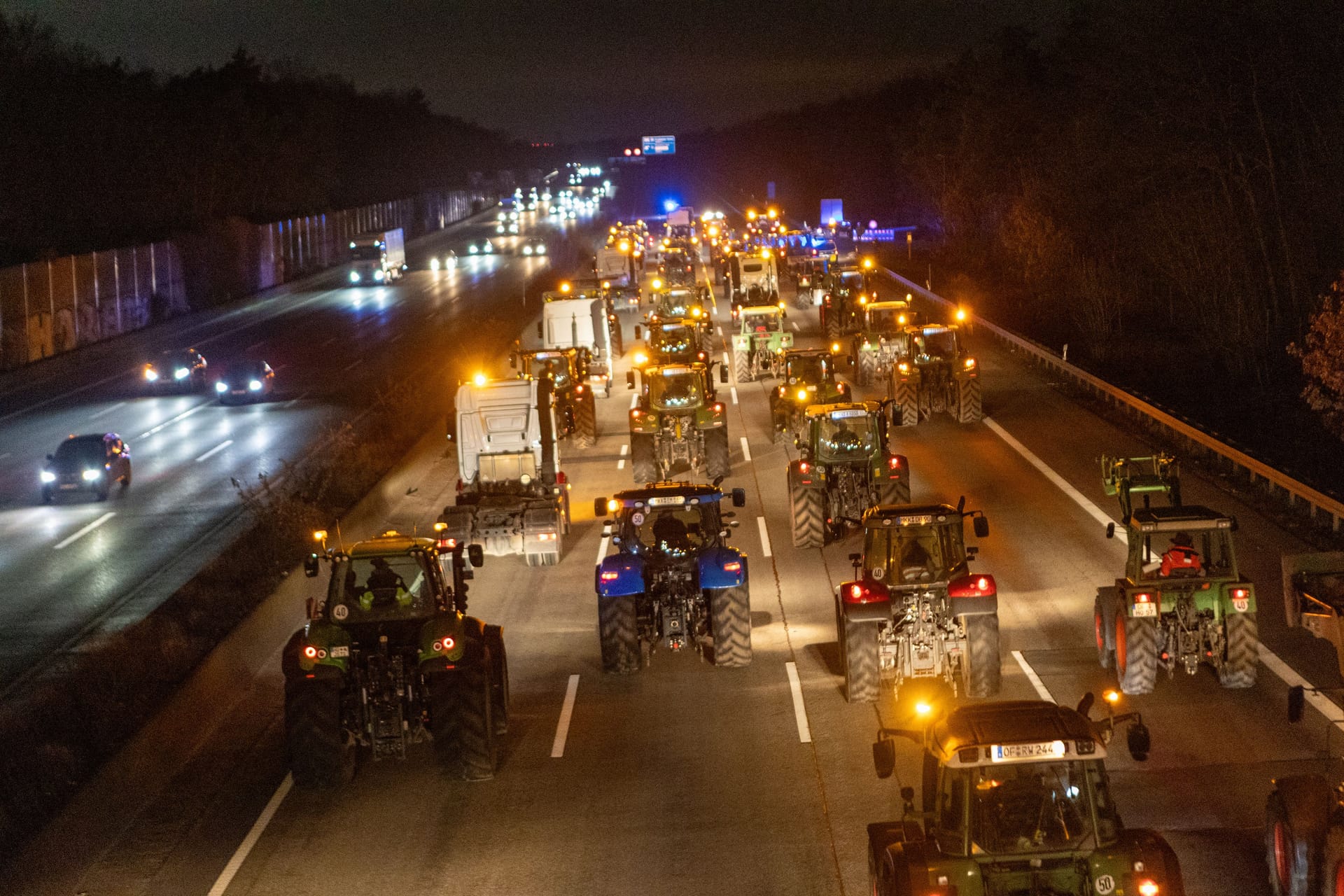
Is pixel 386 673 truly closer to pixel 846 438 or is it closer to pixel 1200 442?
pixel 846 438

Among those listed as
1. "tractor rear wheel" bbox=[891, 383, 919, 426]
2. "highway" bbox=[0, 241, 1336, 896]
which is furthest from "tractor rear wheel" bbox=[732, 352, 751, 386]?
"highway" bbox=[0, 241, 1336, 896]

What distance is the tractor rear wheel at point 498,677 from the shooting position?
1599 cm

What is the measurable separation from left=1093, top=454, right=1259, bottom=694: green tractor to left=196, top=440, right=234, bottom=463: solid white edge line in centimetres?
2793

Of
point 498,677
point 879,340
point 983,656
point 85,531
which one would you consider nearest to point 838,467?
point 983,656

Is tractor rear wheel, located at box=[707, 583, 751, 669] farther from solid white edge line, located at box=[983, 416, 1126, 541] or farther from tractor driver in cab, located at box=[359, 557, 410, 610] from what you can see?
solid white edge line, located at box=[983, 416, 1126, 541]

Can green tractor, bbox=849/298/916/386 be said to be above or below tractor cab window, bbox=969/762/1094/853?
above

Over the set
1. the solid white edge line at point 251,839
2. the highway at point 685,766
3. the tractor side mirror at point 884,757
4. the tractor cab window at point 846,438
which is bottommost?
the solid white edge line at point 251,839

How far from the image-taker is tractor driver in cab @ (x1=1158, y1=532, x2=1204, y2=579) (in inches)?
635

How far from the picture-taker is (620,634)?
1819cm

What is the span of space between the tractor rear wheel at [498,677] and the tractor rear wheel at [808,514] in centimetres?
908

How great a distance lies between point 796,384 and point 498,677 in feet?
57.3

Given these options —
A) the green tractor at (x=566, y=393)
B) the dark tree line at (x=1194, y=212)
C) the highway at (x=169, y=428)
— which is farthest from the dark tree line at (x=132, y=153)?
the dark tree line at (x=1194, y=212)

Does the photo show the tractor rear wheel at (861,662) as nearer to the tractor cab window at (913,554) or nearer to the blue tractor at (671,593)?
the tractor cab window at (913,554)

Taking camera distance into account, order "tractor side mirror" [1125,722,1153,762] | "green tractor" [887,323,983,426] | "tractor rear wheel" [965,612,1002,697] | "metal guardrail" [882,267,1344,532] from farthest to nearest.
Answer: "green tractor" [887,323,983,426] < "metal guardrail" [882,267,1344,532] < "tractor rear wheel" [965,612,1002,697] < "tractor side mirror" [1125,722,1153,762]
